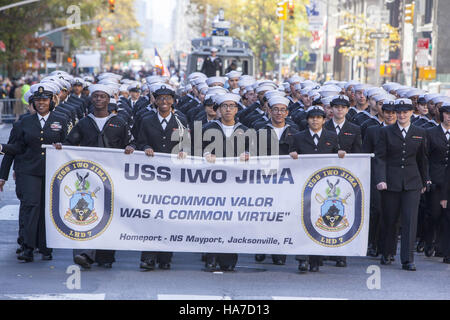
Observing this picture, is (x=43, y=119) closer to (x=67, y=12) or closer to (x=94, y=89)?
(x=94, y=89)

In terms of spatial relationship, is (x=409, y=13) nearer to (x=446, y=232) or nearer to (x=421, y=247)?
(x=421, y=247)

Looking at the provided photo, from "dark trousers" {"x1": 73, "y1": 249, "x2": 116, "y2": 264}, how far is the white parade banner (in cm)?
26

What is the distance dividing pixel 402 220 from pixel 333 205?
3.69 ft

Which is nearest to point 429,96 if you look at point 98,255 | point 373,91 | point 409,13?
point 373,91

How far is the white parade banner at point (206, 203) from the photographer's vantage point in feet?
35.3

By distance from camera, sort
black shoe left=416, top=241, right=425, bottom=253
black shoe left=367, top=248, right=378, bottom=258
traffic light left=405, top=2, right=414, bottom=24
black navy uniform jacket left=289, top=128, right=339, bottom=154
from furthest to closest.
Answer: traffic light left=405, top=2, right=414, bottom=24 → black shoe left=416, top=241, right=425, bottom=253 → black shoe left=367, top=248, right=378, bottom=258 → black navy uniform jacket left=289, top=128, right=339, bottom=154

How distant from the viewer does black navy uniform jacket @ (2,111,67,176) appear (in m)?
11.4

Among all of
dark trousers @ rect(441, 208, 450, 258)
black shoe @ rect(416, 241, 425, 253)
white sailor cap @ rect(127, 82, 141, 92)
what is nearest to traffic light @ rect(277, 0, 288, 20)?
white sailor cap @ rect(127, 82, 141, 92)

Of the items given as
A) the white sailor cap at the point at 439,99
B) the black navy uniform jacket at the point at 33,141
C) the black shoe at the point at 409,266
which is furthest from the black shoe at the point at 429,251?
the black navy uniform jacket at the point at 33,141

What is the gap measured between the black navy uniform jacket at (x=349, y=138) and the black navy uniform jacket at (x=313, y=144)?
0.61 metres

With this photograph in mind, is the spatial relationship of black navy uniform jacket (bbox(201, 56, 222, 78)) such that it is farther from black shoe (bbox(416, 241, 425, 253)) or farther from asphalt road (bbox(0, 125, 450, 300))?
asphalt road (bbox(0, 125, 450, 300))

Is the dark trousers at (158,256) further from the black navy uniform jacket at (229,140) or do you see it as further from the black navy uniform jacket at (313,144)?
the black navy uniform jacket at (313,144)

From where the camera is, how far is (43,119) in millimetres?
11594

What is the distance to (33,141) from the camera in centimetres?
1145
